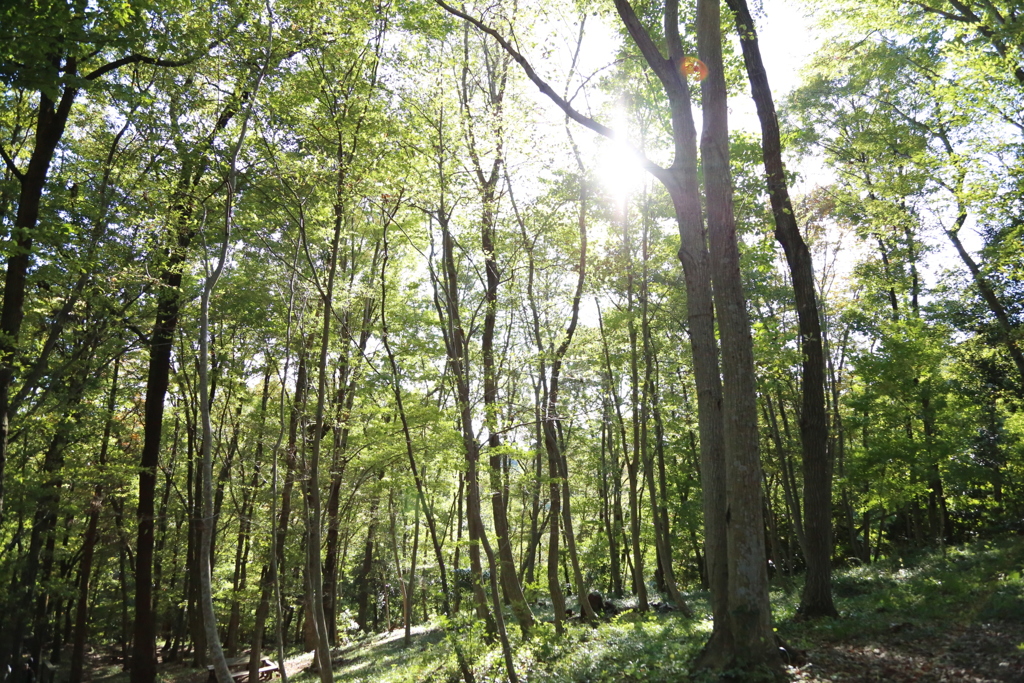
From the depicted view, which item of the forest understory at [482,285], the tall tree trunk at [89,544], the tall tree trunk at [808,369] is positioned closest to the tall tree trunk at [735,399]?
the forest understory at [482,285]

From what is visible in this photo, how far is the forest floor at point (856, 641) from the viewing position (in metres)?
5.98

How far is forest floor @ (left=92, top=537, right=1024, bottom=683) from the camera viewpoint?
598 centimetres

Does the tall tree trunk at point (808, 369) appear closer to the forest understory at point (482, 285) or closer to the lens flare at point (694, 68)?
the forest understory at point (482, 285)

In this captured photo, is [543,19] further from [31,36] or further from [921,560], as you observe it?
[921,560]

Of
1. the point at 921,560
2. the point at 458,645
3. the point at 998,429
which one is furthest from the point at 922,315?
the point at 458,645

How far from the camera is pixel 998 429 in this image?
19750 mm

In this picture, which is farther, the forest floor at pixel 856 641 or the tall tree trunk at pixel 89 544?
the tall tree trunk at pixel 89 544

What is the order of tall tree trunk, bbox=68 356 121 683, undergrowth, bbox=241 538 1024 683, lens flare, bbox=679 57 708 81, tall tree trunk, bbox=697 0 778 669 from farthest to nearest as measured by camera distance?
tall tree trunk, bbox=68 356 121 683, undergrowth, bbox=241 538 1024 683, lens flare, bbox=679 57 708 81, tall tree trunk, bbox=697 0 778 669

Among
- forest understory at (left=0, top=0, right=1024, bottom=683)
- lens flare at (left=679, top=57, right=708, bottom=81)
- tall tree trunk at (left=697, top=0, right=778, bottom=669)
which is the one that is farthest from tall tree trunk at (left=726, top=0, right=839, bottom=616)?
tall tree trunk at (left=697, top=0, right=778, bottom=669)

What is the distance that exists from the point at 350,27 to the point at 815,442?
9003 millimetres

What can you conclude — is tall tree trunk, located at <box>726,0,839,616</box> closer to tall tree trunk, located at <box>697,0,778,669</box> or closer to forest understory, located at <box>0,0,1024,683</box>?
forest understory, located at <box>0,0,1024,683</box>

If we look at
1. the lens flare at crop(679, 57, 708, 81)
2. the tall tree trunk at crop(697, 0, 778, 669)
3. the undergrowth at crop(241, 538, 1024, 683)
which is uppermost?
the lens flare at crop(679, 57, 708, 81)

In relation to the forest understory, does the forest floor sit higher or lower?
lower

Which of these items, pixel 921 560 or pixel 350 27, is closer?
pixel 350 27
